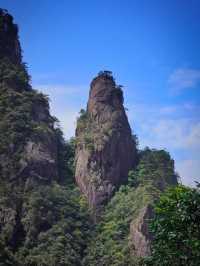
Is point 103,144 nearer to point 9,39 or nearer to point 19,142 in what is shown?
point 19,142

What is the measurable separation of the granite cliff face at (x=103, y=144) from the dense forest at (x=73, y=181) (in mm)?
120

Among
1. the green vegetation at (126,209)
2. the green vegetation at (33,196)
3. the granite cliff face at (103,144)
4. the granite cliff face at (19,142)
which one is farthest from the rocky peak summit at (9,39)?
the green vegetation at (126,209)

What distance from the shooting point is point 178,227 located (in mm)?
13852

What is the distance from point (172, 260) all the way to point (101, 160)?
4236 centimetres

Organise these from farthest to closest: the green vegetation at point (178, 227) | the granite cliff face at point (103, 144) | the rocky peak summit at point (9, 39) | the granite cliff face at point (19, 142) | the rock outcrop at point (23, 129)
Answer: the rocky peak summit at point (9, 39), the granite cliff face at point (103, 144), the rock outcrop at point (23, 129), the granite cliff face at point (19, 142), the green vegetation at point (178, 227)

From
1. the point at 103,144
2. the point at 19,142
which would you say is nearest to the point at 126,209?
the point at 103,144

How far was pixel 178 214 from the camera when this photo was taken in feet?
45.1

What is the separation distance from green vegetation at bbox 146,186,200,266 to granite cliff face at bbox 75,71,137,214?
40.5 meters

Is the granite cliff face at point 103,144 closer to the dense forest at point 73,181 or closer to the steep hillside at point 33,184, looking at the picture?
the dense forest at point 73,181

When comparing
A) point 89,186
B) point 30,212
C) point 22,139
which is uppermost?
point 22,139

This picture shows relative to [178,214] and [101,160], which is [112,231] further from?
[178,214]

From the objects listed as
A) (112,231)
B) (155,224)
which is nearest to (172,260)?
(155,224)

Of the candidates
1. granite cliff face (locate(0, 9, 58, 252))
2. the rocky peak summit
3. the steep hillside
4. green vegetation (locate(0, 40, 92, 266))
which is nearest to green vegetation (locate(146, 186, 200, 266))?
green vegetation (locate(0, 40, 92, 266))

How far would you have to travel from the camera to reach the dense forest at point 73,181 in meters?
46.3
